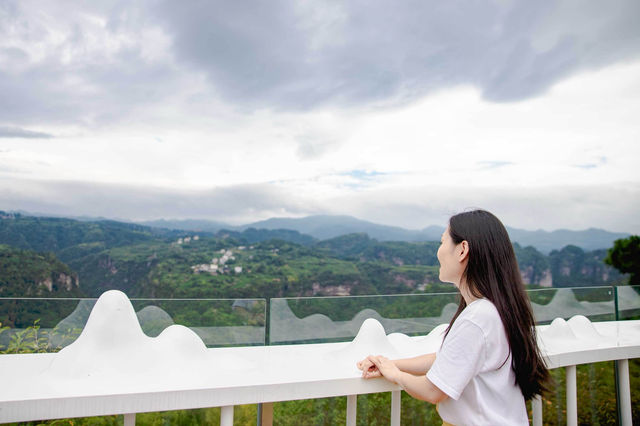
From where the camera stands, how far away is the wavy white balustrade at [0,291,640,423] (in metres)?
1.15

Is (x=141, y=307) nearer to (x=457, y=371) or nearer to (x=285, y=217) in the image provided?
(x=457, y=371)

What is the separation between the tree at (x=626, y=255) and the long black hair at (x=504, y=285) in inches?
521

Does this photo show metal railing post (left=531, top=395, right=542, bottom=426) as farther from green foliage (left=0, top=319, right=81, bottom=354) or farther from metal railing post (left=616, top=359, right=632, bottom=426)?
green foliage (left=0, top=319, right=81, bottom=354)

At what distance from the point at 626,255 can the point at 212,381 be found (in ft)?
47.2

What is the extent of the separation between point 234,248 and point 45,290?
42.3 ft

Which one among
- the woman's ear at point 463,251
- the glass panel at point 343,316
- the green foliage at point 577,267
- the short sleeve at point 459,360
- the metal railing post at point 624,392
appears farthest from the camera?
the green foliage at point 577,267

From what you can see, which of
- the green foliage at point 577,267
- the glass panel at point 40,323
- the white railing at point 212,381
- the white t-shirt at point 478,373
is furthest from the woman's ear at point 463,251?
the green foliage at point 577,267

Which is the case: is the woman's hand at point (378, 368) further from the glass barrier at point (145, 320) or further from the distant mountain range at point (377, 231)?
the distant mountain range at point (377, 231)

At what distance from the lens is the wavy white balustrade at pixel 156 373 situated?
1.15 metres

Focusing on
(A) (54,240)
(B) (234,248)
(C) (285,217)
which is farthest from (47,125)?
(C) (285,217)

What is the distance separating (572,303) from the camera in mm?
2400

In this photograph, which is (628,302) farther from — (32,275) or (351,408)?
(32,275)

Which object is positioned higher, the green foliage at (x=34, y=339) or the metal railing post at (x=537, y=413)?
the green foliage at (x=34, y=339)

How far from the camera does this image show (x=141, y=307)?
1.60 metres
